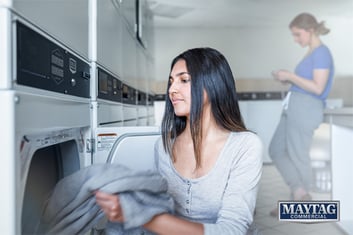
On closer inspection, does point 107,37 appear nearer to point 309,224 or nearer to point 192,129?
point 192,129

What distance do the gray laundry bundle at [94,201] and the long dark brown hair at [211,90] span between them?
28 centimetres

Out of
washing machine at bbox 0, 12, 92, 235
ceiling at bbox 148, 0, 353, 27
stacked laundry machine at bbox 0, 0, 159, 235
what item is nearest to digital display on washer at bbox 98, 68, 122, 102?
stacked laundry machine at bbox 0, 0, 159, 235

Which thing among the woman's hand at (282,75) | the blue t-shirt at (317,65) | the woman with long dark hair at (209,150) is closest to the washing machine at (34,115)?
the woman with long dark hair at (209,150)

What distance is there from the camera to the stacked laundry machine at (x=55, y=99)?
0.64 metres

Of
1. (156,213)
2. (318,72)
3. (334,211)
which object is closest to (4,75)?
(156,213)

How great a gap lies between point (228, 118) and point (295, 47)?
206cm

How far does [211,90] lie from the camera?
1.02 meters

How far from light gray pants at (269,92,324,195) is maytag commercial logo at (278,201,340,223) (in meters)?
0.32

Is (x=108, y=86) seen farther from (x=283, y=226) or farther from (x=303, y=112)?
(x=303, y=112)

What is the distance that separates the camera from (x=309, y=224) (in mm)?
1770

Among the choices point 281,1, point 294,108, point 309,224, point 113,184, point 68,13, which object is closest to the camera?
point 113,184

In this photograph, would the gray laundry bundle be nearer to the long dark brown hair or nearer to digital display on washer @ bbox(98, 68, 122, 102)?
the long dark brown hair

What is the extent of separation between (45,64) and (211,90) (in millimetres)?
495

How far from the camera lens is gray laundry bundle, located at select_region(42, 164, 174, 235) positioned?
28.7 inches
